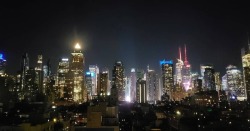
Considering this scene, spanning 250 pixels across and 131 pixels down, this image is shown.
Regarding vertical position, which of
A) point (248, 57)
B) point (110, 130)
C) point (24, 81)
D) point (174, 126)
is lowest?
point (174, 126)

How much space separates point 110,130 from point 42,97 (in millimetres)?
67166

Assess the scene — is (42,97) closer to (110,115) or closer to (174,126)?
(174,126)

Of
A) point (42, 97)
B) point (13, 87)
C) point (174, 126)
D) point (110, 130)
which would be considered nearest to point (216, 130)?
point (174, 126)

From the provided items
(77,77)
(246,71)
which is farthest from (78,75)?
(246,71)

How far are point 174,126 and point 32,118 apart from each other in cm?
2202

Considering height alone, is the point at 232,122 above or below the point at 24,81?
below

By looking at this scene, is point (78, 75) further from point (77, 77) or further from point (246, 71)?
point (246, 71)

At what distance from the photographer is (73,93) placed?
107 meters

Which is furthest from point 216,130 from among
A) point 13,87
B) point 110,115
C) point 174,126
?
point 13,87

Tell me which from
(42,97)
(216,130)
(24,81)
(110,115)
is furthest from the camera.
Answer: (24,81)

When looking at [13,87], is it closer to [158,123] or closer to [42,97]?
[42,97]

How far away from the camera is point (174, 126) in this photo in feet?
153

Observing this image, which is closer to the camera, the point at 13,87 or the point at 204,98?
the point at 13,87

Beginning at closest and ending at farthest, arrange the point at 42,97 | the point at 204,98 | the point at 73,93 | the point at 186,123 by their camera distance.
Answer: the point at 186,123 < the point at 42,97 < the point at 204,98 < the point at 73,93
